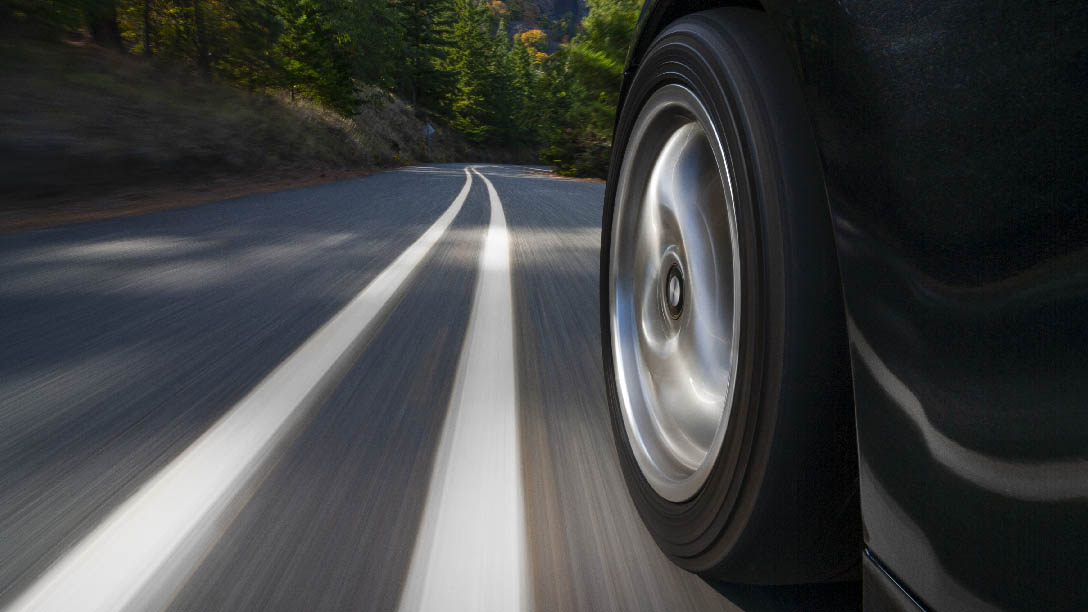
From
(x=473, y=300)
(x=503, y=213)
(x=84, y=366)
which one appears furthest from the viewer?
(x=503, y=213)

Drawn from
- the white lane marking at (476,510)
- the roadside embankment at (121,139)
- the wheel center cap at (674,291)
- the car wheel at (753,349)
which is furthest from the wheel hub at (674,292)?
the roadside embankment at (121,139)

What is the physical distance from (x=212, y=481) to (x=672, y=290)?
4.11 ft

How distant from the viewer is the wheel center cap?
1.88 metres

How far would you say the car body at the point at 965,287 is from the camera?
0.67 m

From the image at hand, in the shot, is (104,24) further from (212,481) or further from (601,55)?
(212,481)

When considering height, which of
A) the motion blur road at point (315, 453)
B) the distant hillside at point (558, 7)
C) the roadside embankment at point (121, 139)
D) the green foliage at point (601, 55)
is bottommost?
the roadside embankment at point (121, 139)

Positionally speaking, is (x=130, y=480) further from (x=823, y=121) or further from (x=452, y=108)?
(x=452, y=108)

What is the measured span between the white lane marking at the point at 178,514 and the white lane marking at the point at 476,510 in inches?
18.1

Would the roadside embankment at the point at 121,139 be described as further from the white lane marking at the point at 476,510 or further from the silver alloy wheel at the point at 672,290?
the silver alloy wheel at the point at 672,290

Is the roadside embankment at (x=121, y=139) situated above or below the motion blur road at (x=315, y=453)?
below

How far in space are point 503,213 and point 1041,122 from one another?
30.6ft

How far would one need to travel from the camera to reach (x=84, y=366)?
2.84 metres

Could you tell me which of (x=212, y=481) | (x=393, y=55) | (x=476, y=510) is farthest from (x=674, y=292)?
(x=393, y=55)

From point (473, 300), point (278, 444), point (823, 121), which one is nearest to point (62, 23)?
point (473, 300)
